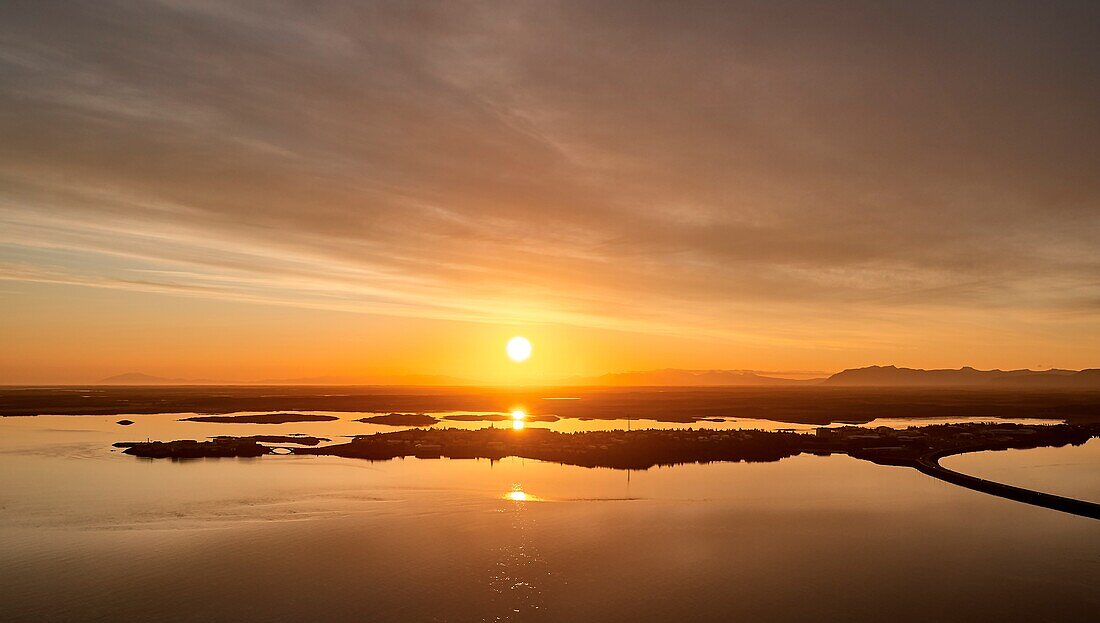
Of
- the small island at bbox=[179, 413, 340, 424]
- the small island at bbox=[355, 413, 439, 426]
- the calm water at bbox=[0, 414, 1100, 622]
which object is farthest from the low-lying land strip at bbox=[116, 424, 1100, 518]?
the small island at bbox=[179, 413, 340, 424]

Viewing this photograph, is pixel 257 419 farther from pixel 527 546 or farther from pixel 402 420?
pixel 527 546

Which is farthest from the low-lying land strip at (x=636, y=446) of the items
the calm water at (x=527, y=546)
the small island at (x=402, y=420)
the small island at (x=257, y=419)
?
the small island at (x=257, y=419)

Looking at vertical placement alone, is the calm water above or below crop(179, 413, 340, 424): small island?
below

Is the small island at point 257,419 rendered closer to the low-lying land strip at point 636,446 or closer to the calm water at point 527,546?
the low-lying land strip at point 636,446

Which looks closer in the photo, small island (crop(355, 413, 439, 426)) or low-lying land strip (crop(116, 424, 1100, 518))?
low-lying land strip (crop(116, 424, 1100, 518))

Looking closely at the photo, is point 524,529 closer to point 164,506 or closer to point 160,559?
point 160,559

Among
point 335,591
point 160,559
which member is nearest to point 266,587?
point 335,591

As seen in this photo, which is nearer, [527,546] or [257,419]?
[527,546]

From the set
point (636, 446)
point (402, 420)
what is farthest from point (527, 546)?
point (402, 420)

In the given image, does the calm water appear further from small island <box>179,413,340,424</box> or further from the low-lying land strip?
small island <box>179,413,340,424</box>
